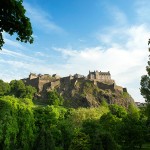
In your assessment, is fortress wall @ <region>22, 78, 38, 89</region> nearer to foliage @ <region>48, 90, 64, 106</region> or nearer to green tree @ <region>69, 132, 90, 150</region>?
foliage @ <region>48, 90, 64, 106</region>

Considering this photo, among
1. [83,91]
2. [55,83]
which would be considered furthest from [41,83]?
[83,91]

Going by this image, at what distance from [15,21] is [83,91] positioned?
126420 millimetres

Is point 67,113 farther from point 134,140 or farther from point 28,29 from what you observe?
point 28,29

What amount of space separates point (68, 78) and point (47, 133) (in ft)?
354

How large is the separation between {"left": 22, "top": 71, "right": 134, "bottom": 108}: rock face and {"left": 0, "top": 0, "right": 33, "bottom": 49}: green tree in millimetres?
117270

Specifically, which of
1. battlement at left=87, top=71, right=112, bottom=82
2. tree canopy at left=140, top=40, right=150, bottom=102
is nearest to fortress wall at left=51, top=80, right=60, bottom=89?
battlement at left=87, top=71, right=112, bottom=82

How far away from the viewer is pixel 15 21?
11000 mm

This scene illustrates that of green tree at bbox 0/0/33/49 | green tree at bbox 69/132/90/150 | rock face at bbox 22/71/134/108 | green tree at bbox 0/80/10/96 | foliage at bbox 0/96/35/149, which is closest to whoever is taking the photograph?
green tree at bbox 0/0/33/49

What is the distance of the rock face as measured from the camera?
131m

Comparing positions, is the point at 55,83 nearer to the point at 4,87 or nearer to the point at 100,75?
the point at 4,87

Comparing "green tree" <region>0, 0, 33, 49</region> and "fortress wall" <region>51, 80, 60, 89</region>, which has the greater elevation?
"fortress wall" <region>51, 80, 60, 89</region>

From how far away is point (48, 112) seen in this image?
2859 inches

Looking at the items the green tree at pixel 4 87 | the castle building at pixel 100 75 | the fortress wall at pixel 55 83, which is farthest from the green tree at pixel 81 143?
the castle building at pixel 100 75

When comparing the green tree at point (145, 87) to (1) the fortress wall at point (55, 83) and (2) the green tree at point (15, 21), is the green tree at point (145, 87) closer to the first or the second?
(2) the green tree at point (15, 21)
